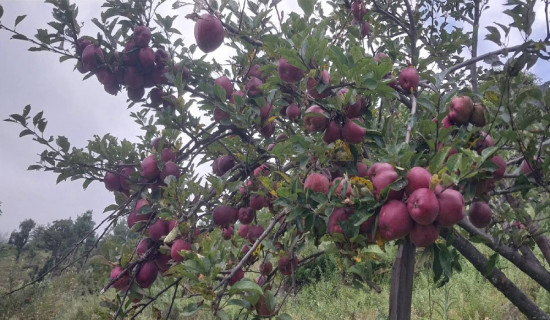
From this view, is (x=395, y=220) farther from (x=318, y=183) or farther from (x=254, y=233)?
(x=254, y=233)

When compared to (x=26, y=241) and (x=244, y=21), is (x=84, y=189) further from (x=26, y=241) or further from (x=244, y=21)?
(x=26, y=241)

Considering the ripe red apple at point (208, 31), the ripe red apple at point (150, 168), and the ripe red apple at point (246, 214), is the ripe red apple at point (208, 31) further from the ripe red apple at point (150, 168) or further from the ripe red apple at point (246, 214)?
the ripe red apple at point (246, 214)

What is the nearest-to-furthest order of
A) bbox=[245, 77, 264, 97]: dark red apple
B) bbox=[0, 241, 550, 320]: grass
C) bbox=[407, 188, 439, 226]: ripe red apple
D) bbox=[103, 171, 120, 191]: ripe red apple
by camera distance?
bbox=[407, 188, 439, 226]: ripe red apple
bbox=[245, 77, 264, 97]: dark red apple
bbox=[103, 171, 120, 191]: ripe red apple
bbox=[0, 241, 550, 320]: grass

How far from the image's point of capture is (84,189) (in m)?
2.01

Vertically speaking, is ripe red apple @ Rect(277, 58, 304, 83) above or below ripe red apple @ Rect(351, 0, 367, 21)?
below

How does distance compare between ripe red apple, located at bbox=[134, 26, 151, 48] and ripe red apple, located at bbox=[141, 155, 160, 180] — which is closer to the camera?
ripe red apple, located at bbox=[141, 155, 160, 180]

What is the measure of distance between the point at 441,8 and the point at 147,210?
3.16 metres

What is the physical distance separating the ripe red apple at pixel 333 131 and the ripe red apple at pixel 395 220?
34cm

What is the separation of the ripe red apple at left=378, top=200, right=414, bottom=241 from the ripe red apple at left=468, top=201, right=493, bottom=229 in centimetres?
53

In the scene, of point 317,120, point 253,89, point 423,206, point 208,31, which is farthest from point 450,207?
point 208,31

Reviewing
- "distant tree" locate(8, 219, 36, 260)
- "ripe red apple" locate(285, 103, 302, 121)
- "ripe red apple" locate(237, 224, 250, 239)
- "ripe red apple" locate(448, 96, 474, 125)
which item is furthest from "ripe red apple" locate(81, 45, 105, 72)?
"distant tree" locate(8, 219, 36, 260)

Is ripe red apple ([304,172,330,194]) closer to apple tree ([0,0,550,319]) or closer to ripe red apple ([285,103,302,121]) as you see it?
apple tree ([0,0,550,319])

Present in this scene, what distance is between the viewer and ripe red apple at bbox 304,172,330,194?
120 centimetres

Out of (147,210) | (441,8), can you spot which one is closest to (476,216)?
(147,210)
